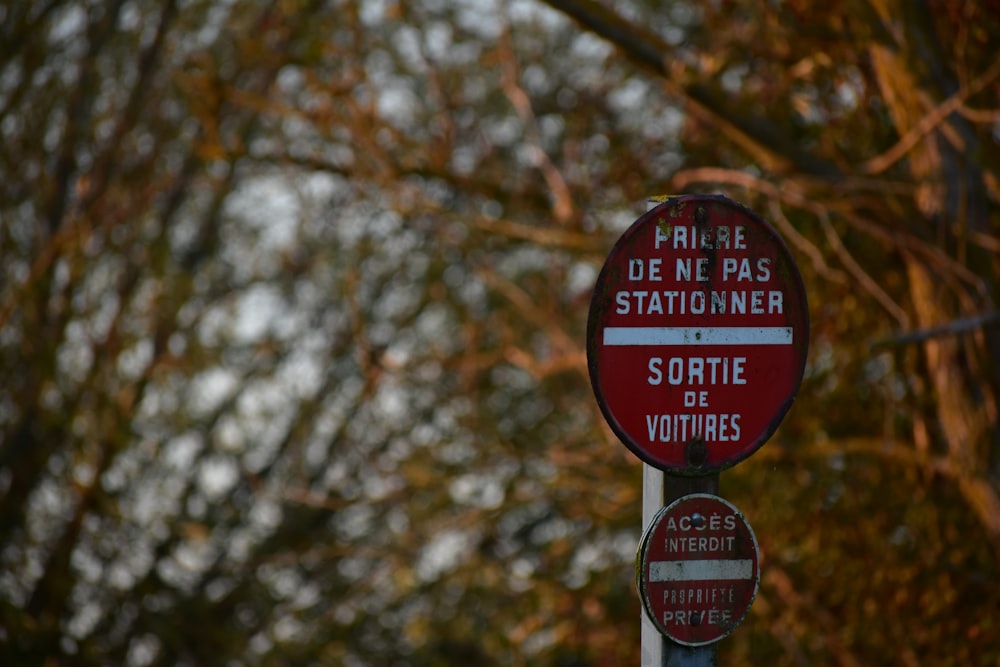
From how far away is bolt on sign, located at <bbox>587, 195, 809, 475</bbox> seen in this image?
2.21 m

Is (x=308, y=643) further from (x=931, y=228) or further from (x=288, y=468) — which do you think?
(x=931, y=228)

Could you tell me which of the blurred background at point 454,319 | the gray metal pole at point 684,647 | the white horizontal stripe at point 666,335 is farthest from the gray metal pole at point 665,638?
the blurred background at point 454,319

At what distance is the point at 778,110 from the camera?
4.95 meters

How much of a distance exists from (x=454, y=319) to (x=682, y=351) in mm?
5522

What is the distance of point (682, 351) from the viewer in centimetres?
222

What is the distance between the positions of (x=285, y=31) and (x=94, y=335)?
1775mm

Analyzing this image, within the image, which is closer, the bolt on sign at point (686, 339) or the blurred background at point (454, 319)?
the bolt on sign at point (686, 339)

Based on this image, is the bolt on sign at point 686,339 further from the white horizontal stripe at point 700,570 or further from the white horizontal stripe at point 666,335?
the white horizontal stripe at point 700,570

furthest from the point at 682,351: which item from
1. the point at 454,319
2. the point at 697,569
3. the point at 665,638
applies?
the point at 454,319

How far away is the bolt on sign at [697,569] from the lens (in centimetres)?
217

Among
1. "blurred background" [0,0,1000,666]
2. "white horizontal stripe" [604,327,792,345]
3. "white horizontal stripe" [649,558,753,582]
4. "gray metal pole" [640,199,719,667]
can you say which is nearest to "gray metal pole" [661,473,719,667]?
"gray metal pole" [640,199,719,667]

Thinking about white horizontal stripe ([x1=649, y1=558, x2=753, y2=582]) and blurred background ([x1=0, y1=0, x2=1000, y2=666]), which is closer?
white horizontal stripe ([x1=649, y1=558, x2=753, y2=582])

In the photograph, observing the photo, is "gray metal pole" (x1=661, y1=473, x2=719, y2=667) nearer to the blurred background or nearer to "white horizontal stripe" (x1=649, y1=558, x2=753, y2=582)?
"white horizontal stripe" (x1=649, y1=558, x2=753, y2=582)

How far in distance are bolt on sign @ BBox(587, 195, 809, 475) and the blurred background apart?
1564mm
